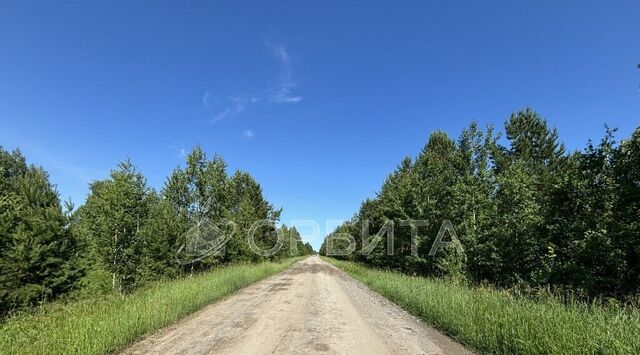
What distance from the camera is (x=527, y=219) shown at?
54.1ft

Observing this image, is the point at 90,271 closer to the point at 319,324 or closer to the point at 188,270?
the point at 188,270

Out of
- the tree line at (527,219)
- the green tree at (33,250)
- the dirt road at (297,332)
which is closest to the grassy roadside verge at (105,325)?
the dirt road at (297,332)

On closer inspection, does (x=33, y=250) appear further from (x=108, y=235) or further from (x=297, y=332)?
(x=297, y=332)

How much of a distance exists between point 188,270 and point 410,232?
1737cm

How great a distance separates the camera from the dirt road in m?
7.32

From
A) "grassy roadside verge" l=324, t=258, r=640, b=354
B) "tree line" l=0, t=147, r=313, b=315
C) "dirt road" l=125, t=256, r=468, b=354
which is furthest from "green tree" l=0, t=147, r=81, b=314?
"grassy roadside verge" l=324, t=258, r=640, b=354

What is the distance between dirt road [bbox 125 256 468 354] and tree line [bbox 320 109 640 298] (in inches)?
198

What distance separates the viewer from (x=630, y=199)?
11422mm

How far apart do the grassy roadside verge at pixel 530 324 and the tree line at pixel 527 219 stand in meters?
3.12

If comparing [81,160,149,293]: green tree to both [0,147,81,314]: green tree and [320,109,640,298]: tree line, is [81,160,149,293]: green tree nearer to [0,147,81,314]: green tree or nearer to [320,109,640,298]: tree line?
[0,147,81,314]: green tree

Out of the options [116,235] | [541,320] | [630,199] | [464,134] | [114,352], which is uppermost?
[464,134]

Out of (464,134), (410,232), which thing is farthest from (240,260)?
(464,134)

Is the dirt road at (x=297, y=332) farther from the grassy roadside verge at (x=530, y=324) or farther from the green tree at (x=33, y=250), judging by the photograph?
the green tree at (x=33, y=250)

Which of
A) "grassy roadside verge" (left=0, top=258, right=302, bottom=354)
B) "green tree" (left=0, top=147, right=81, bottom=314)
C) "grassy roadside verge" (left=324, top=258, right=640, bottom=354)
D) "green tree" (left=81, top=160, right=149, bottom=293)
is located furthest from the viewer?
"green tree" (left=81, top=160, right=149, bottom=293)
